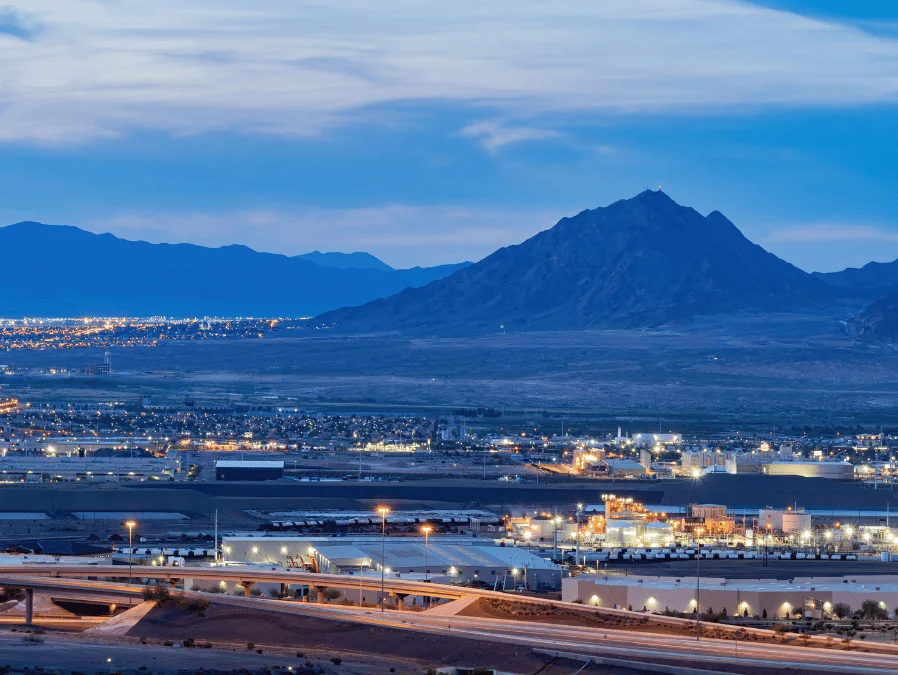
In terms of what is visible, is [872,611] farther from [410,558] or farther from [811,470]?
[811,470]

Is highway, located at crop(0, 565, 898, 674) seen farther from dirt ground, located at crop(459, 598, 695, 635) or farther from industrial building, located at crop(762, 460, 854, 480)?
industrial building, located at crop(762, 460, 854, 480)

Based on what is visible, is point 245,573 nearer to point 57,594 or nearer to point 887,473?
point 57,594

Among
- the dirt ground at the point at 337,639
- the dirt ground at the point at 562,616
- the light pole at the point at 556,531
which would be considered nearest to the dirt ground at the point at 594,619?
the dirt ground at the point at 562,616

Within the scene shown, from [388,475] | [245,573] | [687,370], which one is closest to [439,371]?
[687,370]

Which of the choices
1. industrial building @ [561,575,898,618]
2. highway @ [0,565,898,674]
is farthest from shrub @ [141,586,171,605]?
industrial building @ [561,575,898,618]

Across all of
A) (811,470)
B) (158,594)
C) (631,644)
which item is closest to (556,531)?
(158,594)

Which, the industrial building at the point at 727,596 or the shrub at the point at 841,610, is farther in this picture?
the industrial building at the point at 727,596

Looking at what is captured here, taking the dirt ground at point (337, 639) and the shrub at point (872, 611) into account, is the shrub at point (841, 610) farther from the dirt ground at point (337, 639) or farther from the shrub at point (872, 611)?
the dirt ground at point (337, 639)

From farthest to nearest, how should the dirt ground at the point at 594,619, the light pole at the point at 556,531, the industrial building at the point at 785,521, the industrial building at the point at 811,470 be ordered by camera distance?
1. the industrial building at the point at 811,470
2. the industrial building at the point at 785,521
3. the light pole at the point at 556,531
4. the dirt ground at the point at 594,619
